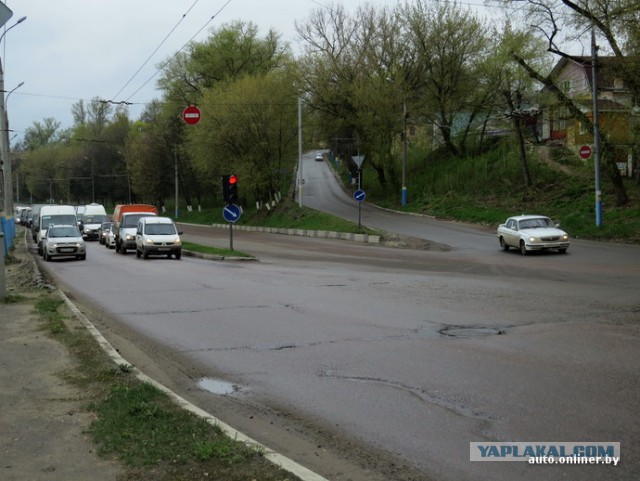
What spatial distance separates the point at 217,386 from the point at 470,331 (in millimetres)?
4343

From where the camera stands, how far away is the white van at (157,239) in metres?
28.3

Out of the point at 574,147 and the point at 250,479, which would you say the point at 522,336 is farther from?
the point at 574,147

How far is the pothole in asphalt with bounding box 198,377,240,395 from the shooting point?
6.96m

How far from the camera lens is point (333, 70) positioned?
53.8 metres

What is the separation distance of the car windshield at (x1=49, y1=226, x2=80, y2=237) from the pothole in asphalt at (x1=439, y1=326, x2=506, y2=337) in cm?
2393

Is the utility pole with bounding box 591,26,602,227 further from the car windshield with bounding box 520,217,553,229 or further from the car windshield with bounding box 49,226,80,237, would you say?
the car windshield with bounding box 49,226,80,237

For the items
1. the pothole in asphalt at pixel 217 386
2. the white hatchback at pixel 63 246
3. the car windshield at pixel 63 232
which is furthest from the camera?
the car windshield at pixel 63 232

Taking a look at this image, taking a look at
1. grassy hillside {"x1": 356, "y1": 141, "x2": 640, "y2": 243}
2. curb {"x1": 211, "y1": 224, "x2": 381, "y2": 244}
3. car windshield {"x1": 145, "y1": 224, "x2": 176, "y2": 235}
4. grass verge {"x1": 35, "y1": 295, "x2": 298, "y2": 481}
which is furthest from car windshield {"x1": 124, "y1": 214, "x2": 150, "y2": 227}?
grass verge {"x1": 35, "y1": 295, "x2": 298, "y2": 481}

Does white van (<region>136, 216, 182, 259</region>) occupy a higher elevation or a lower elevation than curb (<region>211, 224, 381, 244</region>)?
higher

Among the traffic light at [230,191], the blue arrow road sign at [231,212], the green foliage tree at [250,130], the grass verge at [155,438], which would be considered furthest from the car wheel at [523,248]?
the green foliage tree at [250,130]

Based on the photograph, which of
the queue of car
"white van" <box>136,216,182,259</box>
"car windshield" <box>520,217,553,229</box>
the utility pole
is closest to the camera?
the queue of car

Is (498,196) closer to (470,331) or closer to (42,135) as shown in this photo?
(470,331)

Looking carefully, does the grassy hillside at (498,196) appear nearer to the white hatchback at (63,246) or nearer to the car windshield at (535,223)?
the car windshield at (535,223)

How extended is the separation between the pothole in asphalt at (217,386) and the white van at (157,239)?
70.9ft
